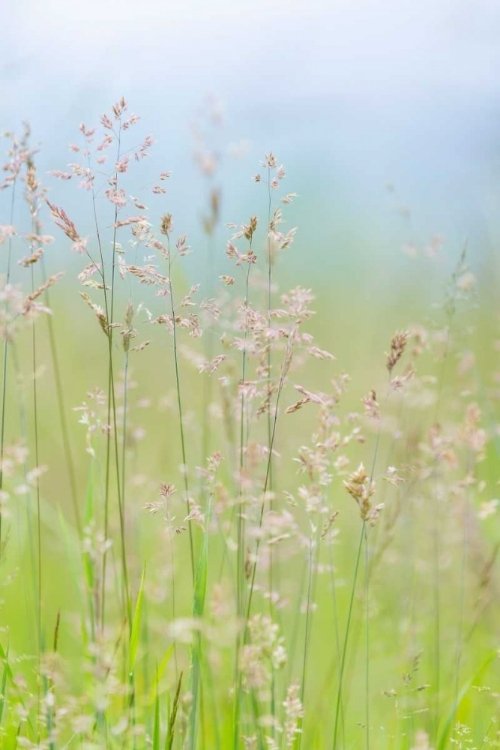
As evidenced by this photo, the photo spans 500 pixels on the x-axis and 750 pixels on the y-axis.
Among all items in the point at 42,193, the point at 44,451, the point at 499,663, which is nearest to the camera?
the point at 42,193

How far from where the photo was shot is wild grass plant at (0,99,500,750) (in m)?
1.31

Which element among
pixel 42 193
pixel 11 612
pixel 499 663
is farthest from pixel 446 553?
pixel 42 193

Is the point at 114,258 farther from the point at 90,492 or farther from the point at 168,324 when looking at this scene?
the point at 90,492

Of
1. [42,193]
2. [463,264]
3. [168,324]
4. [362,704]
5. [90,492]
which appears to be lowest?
[362,704]

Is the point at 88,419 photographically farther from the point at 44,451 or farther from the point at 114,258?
the point at 44,451

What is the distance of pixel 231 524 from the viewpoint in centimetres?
164

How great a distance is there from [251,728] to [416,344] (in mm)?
1176

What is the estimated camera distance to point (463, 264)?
2121 mm

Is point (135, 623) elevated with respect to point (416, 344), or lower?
lower

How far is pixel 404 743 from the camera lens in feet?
5.58

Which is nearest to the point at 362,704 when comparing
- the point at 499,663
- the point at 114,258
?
the point at 499,663

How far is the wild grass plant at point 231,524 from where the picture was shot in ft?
4.30

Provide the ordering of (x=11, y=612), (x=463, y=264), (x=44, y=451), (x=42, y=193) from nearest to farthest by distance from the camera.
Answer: (x=42, y=193), (x=463, y=264), (x=11, y=612), (x=44, y=451)

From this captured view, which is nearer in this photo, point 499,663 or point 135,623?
point 135,623
